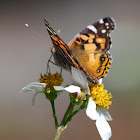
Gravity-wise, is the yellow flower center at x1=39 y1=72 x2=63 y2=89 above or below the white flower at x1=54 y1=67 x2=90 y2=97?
above

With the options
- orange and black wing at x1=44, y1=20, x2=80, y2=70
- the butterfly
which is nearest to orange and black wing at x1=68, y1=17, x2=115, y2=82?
the butterfly

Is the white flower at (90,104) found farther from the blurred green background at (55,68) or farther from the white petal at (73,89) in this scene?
the blurred green background at (55,68)

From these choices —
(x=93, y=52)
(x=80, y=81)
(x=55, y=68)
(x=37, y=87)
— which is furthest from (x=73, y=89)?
(x=55, y=68)

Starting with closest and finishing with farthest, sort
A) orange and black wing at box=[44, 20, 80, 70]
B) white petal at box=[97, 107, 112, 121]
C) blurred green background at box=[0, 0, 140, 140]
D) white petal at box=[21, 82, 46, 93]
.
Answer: orange and black wing at box=[44, 20, 80, 70]
white petal at box=[21, 82, 46, 93]
white petal at box=[97, 107, 112, 121]
blurred green background at box=[0, 0, 140, 140]

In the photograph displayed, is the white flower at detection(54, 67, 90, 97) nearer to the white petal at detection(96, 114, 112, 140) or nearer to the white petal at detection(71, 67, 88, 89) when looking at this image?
the white petal at detection(71, 67, 88, 89)

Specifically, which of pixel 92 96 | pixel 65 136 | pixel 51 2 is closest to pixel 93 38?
pixel 92 96

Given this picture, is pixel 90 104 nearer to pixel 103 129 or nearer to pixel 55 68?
pixel 103 129
